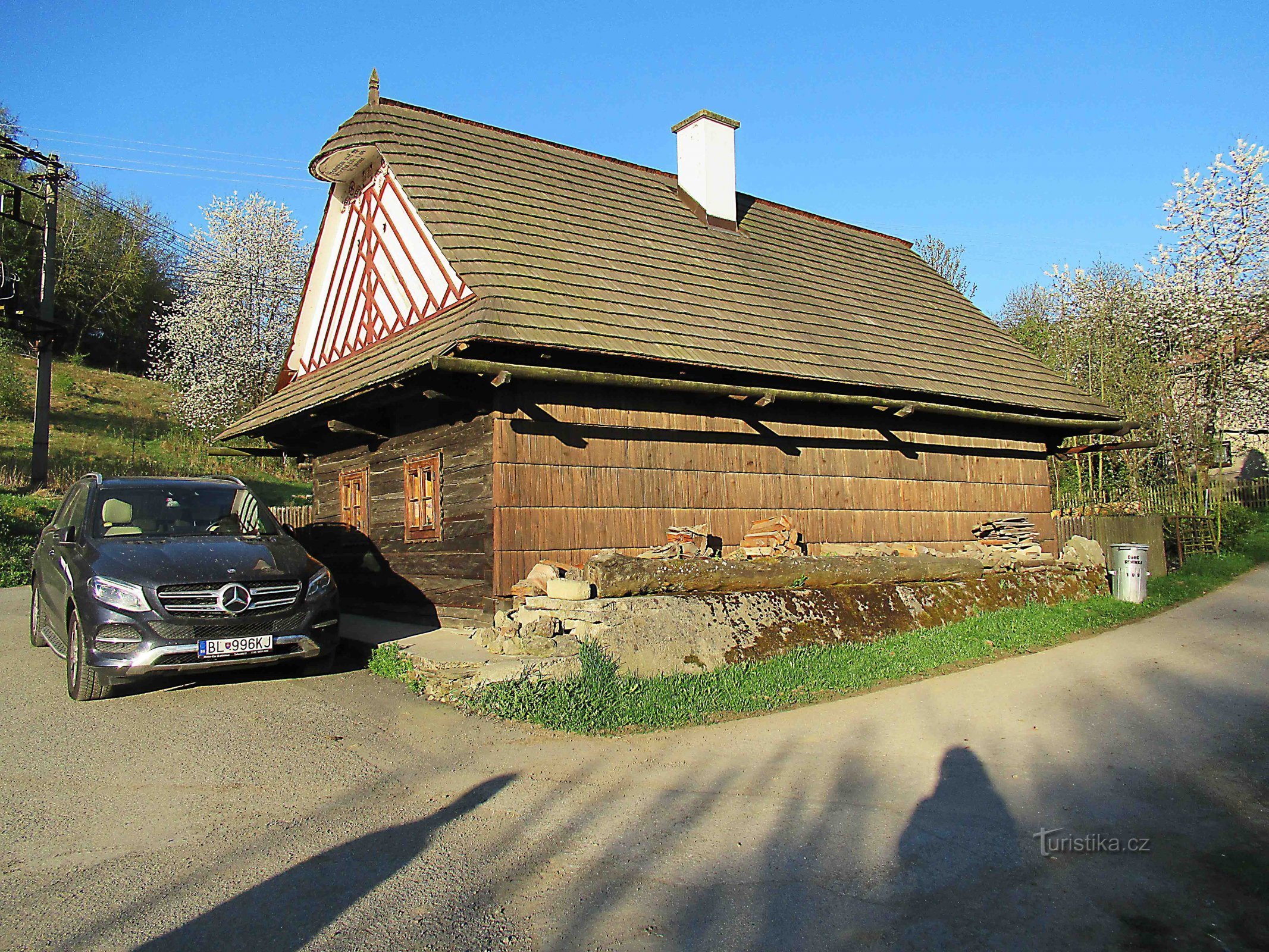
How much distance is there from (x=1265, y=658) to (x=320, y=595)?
930 centimetres

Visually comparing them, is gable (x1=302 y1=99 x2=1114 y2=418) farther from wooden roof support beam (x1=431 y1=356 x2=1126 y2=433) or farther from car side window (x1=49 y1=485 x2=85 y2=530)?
car side window (x1=49 y1=485 x2=85 y2=530)

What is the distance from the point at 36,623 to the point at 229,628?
13.3ft

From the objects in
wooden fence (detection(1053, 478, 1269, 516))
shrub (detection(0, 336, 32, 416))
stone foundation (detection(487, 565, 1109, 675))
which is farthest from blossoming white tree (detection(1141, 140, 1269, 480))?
shrub (detection(0, 336, 32, 416))

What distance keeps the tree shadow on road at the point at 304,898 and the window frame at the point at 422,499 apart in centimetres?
635

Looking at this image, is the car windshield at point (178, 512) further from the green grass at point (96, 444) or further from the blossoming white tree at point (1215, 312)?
the blossoming white tree at point (1215, 312)

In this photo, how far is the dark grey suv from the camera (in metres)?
6.79

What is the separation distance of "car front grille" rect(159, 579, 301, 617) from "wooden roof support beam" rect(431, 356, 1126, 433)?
2.55 metres

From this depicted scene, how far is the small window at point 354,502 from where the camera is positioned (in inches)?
509

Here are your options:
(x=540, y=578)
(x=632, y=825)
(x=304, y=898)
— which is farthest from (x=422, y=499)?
(x=304, y=898)

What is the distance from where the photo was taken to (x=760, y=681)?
297 inches

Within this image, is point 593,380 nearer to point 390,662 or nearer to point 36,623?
→ point 390,662

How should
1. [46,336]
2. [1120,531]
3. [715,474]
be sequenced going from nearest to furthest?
[715,474]
[1120,531]
[46,336]

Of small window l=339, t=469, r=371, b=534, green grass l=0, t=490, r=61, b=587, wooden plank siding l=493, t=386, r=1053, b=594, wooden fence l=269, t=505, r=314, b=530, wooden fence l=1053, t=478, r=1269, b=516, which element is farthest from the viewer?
wooden fence l=269, t=505, r=314, b=530

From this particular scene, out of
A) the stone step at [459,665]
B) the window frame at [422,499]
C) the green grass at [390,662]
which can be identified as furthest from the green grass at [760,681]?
the window frame at [422,499]
